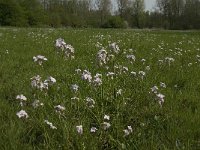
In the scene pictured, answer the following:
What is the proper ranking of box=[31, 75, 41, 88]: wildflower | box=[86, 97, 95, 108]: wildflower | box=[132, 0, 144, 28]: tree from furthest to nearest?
box=[132, 0, 144, 28]: tree < box=[31, 75, 41, 88]: wildflower < box=[86, 97, 95, 108]: wildflower

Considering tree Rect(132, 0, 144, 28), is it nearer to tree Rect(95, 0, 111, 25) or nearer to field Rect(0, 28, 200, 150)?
tree Rect(95, 0, 111, 25)

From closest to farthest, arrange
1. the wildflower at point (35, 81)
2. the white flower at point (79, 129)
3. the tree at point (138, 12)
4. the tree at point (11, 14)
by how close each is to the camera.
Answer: the white flower at point (79, 129) < the wildflower at point (35, 81) < the tree at point (11, 14) < the tree at point (138, 12)

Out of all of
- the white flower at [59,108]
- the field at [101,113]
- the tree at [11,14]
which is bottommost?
the field at [101,113]

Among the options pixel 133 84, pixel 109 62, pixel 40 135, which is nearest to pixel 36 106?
pixel 40 135

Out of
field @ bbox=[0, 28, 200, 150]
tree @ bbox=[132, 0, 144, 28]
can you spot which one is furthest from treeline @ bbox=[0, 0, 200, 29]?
field @ bbox=[0, 28, 200, 150]

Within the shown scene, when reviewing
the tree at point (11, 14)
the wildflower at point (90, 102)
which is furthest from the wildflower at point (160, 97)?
the tree at point (11, 14)

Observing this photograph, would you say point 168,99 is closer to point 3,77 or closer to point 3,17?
point 3,77

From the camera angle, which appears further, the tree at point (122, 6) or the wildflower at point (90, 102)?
the tree at point (122, 6)

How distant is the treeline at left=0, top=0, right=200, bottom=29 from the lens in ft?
237

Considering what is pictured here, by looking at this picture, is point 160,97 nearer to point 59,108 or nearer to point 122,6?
point 59,108

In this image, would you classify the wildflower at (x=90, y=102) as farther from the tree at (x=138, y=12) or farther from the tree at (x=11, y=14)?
the tree at (x=138, y=12)

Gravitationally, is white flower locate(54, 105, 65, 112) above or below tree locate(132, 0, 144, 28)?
below

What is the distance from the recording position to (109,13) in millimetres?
105062

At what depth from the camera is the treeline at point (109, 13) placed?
72.1 metres
